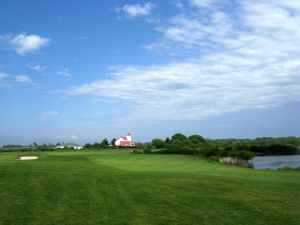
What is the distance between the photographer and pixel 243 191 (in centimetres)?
1756

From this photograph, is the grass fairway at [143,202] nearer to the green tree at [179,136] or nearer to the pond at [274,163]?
the pond at [274,163]

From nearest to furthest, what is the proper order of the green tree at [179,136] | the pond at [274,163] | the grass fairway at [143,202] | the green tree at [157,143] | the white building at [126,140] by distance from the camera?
the grass fairway at [143,202], the pond at [274,163], the green tree at [157,143], the green tree at [179,136], the white building at [126,140]

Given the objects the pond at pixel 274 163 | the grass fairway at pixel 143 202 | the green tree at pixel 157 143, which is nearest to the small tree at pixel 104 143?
the green tree at pixel 157 143

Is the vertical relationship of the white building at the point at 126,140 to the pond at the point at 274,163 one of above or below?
above

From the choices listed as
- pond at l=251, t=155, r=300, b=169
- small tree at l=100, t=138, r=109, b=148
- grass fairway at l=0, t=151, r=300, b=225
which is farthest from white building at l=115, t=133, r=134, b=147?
grass fairway at l=0, t=151, r=300, b=225

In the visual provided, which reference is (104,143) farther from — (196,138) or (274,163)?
(274,163)

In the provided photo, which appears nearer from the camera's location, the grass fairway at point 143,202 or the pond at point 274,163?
the grass fairway at point 143,202

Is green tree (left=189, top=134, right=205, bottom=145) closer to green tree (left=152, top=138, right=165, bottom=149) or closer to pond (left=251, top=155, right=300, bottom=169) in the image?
green tree (left=152, top=138, right=165, bottom=149)

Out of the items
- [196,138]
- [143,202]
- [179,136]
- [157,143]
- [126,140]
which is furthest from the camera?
[126,140]

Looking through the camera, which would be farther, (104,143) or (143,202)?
(104,143)

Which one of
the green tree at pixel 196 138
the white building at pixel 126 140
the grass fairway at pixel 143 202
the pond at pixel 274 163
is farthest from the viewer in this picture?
the white building at pixel 126 140

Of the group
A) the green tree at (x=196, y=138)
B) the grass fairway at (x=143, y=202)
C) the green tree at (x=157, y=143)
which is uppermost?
the green tree at (x=196, y=138)

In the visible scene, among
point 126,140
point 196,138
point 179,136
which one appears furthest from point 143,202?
point 126,140

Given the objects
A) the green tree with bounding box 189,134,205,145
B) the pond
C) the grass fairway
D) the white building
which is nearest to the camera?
the grass fairway
